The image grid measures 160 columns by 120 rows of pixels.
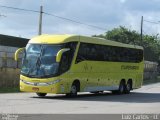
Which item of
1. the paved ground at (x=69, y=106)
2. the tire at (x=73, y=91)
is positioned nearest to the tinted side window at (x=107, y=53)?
the tire at (x=73, y=91)

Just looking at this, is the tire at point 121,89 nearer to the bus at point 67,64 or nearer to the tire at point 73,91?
the bus at point 67,64

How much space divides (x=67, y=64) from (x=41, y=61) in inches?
55.0

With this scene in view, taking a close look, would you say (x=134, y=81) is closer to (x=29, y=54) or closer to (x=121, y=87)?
(x=121, y=87)

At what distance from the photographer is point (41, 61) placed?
2588cm

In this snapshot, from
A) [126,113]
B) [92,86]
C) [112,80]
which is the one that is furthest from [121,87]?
[126,113]

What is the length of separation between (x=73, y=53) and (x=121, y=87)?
8.69 metres

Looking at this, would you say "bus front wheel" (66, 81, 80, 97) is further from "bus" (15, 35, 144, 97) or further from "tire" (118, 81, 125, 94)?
"tire" (118, 81, 125, 94)

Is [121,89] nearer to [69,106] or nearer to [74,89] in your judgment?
[74,89]

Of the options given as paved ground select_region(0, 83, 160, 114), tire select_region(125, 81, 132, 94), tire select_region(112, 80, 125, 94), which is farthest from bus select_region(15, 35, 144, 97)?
tire select_region(125, 81, 132, 94)

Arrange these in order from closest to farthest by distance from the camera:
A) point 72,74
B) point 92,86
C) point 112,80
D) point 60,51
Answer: point 60,51 < point 72,74 < point 92,86 < point 112,80

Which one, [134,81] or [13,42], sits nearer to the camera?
[134,81]

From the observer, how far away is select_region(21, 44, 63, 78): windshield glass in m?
25.7

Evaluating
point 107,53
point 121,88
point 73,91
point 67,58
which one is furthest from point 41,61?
point 121,88

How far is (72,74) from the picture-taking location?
2688 cm
